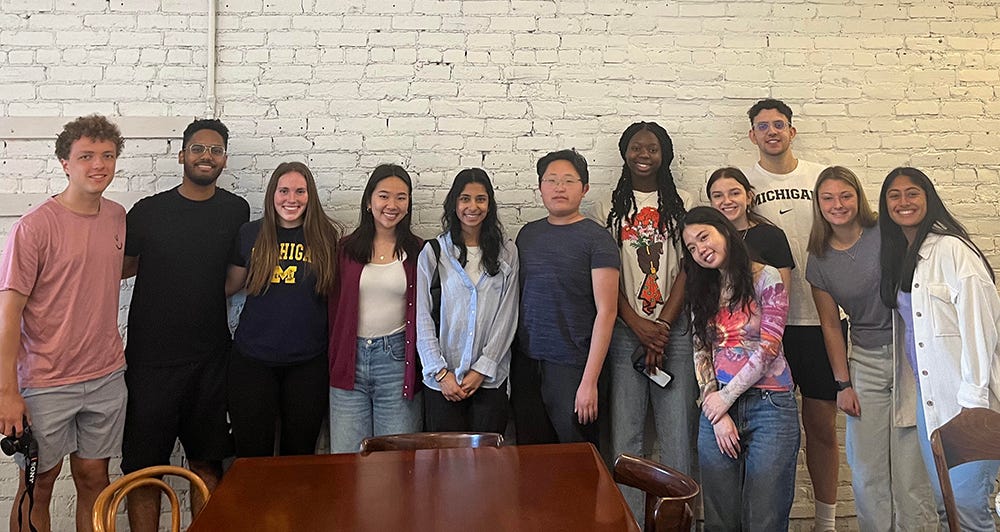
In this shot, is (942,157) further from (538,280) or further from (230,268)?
(230,268)

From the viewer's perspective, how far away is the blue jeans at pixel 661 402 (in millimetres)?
2939

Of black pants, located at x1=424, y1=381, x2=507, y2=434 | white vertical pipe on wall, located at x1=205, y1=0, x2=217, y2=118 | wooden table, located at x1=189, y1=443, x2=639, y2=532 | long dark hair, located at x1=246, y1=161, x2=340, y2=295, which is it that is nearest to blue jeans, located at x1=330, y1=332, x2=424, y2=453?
black pants, located at x1=424, y1=381, x2=507, y2=434

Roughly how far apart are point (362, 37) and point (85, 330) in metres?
1.85

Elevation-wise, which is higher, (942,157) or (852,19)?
(852,19)

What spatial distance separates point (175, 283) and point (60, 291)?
0.41 meters

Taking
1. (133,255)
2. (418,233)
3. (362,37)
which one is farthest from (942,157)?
(133,255)

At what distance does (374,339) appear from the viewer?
9.30 ft

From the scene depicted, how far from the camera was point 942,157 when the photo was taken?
3.31m

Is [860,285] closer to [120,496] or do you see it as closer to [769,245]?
[769,245]

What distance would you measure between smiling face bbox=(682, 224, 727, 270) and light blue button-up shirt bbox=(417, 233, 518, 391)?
30.9 inches

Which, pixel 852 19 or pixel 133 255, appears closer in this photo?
pixel 133 255

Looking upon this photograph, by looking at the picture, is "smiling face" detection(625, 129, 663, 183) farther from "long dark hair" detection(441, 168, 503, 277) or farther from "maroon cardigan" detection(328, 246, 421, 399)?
"maroon cardigan" detection(328, 246, 421, 399)

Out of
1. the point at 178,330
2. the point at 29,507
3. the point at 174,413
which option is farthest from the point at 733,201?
the point at 29,507

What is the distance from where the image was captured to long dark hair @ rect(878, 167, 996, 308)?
2.73 m
